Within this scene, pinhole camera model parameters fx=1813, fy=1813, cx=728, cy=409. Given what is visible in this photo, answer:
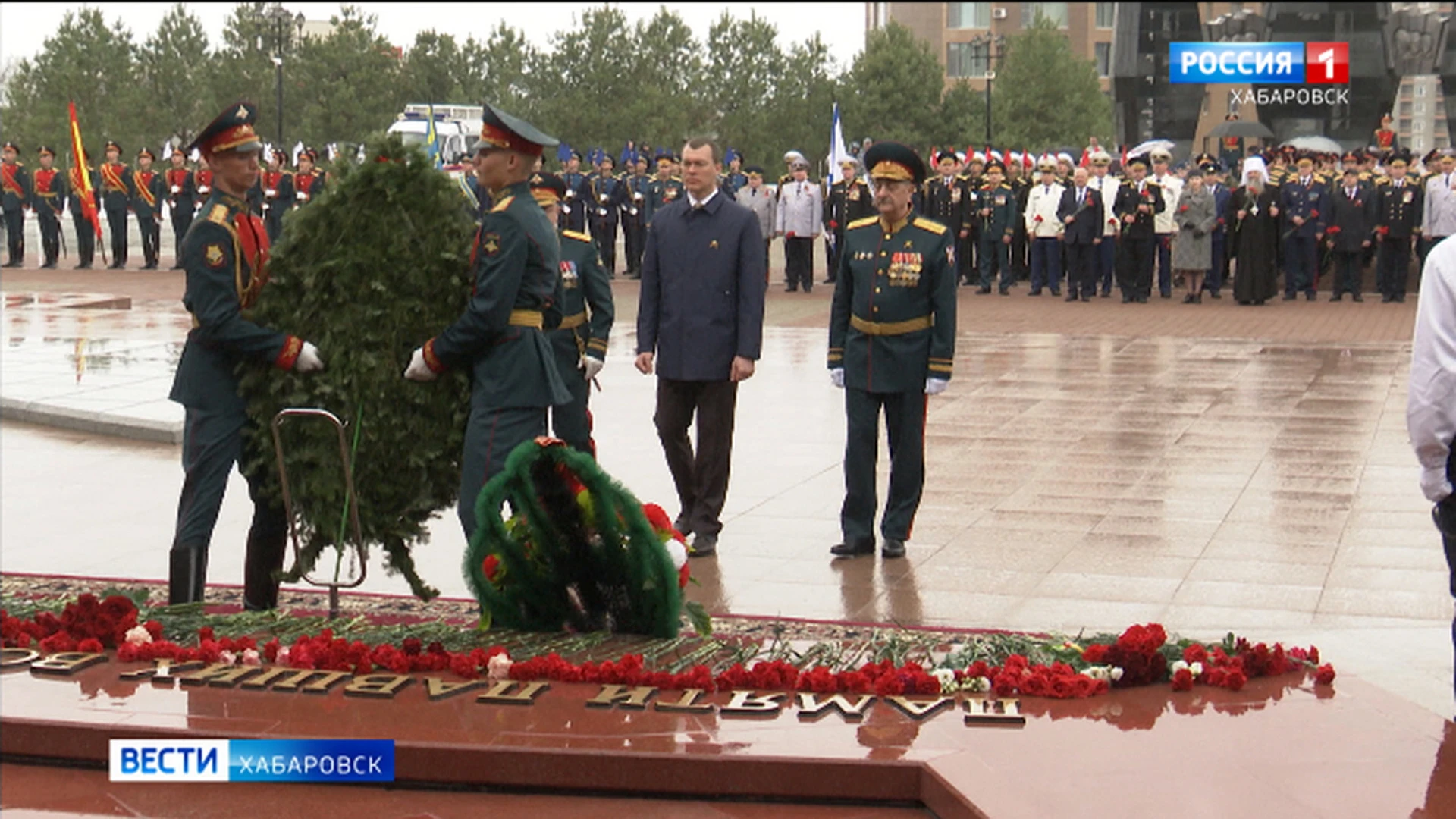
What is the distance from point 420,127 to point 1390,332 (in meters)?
27.1

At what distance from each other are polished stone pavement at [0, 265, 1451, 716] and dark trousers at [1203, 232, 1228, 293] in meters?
7.01

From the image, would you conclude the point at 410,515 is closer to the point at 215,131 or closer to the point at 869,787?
the point at 215,131

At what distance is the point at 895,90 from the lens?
6481 cm

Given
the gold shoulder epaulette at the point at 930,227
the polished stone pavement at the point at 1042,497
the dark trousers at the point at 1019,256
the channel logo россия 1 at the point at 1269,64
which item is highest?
the channel logo россия 1 at the point at 1269,64

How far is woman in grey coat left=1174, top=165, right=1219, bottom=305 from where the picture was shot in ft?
77.3

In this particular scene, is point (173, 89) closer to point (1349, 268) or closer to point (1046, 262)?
point (1046, 262)

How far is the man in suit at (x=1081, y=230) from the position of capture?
24.1 metres

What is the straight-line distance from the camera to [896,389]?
8.29 m

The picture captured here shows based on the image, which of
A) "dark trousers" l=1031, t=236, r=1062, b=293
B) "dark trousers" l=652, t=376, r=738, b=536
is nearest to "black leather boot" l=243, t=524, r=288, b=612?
"dark trousers" l=652, t=376, r=738, b=536

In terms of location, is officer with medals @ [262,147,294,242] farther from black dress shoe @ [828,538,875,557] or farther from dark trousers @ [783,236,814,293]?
black dress shoe @ [828,538,875,557]

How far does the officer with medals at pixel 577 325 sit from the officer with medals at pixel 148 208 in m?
22.5

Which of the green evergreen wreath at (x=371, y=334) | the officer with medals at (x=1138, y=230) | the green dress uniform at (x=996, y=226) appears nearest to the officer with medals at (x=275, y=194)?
the green dress uniform at (x=996, y=226)

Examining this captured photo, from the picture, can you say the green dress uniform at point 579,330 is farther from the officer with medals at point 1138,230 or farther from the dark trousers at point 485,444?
the officer with medals at point 1138,230

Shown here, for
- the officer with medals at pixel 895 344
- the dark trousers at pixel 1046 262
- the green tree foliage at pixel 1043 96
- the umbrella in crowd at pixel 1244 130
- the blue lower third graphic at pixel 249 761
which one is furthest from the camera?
the green tree foliage at pixel 1043 96
